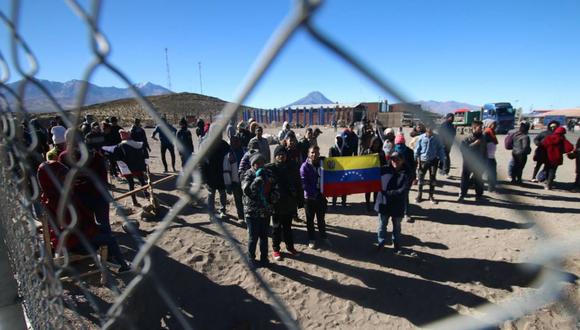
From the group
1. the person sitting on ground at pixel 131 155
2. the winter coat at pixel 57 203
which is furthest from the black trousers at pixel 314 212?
the person sitting on ground at pixel 131 155

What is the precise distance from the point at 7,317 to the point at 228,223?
4.70m

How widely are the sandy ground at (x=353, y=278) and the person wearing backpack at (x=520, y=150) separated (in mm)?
2249

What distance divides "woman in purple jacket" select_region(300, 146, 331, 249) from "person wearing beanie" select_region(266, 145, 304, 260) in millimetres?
254

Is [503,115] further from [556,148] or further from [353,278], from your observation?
[353,278]

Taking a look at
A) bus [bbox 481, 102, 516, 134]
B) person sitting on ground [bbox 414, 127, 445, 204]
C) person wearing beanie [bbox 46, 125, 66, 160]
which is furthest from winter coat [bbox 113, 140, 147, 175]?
bus [bbox 481, 102, 516, 134]

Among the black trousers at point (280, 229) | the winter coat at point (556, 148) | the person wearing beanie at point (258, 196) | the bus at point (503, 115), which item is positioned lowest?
the black trousers at point (280, 229)

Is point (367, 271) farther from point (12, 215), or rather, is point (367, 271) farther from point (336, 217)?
point (12, 215)

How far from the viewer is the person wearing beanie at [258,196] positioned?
13.8 ft

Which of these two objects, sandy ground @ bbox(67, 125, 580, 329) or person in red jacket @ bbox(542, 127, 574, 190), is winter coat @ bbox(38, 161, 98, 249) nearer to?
sandy ground @ bbox(67, 125, 580, 329)

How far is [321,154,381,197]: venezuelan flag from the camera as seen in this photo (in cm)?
576

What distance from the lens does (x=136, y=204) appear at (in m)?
7.07

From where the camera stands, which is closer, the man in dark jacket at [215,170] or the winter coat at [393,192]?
the winter coat at [393,192]

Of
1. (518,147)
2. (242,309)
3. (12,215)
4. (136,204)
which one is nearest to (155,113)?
(12,215)

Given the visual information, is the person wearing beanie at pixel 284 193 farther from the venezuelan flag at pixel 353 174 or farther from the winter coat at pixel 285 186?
the venezuelan flag at pixel 353 174
